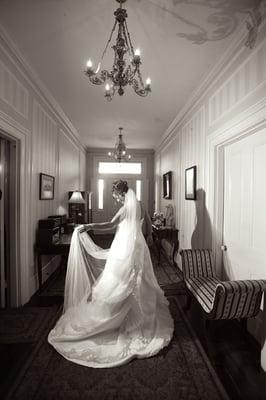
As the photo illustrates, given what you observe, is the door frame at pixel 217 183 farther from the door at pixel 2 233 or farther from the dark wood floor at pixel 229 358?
the door at pixel 2 233

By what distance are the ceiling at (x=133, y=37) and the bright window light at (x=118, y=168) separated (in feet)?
13.3

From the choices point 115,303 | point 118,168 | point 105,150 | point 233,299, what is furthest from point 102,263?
point 105,150

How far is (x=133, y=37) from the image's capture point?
2.10m

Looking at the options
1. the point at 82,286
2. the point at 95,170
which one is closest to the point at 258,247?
the point at 82,286

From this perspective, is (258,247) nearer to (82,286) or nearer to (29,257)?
(82,286)

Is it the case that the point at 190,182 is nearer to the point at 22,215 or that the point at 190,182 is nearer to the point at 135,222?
the point at 135,222

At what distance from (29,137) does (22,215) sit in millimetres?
1075

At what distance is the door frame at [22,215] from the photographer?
8.54ft

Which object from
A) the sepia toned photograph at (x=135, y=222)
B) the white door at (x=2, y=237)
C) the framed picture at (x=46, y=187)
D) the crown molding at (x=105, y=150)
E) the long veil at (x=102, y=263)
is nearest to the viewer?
the sepia toned photograph at (x=135, y=222)

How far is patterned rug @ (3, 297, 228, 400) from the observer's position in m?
1.50

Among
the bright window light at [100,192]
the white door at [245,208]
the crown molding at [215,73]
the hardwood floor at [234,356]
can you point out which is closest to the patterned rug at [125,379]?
the hardwood floor at [234,356]

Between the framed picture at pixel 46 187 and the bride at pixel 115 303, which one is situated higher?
the framed picture at pixel 46 187

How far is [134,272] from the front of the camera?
87.7 inches

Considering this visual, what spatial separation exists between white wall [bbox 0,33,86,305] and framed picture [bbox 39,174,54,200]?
80 millimetres
